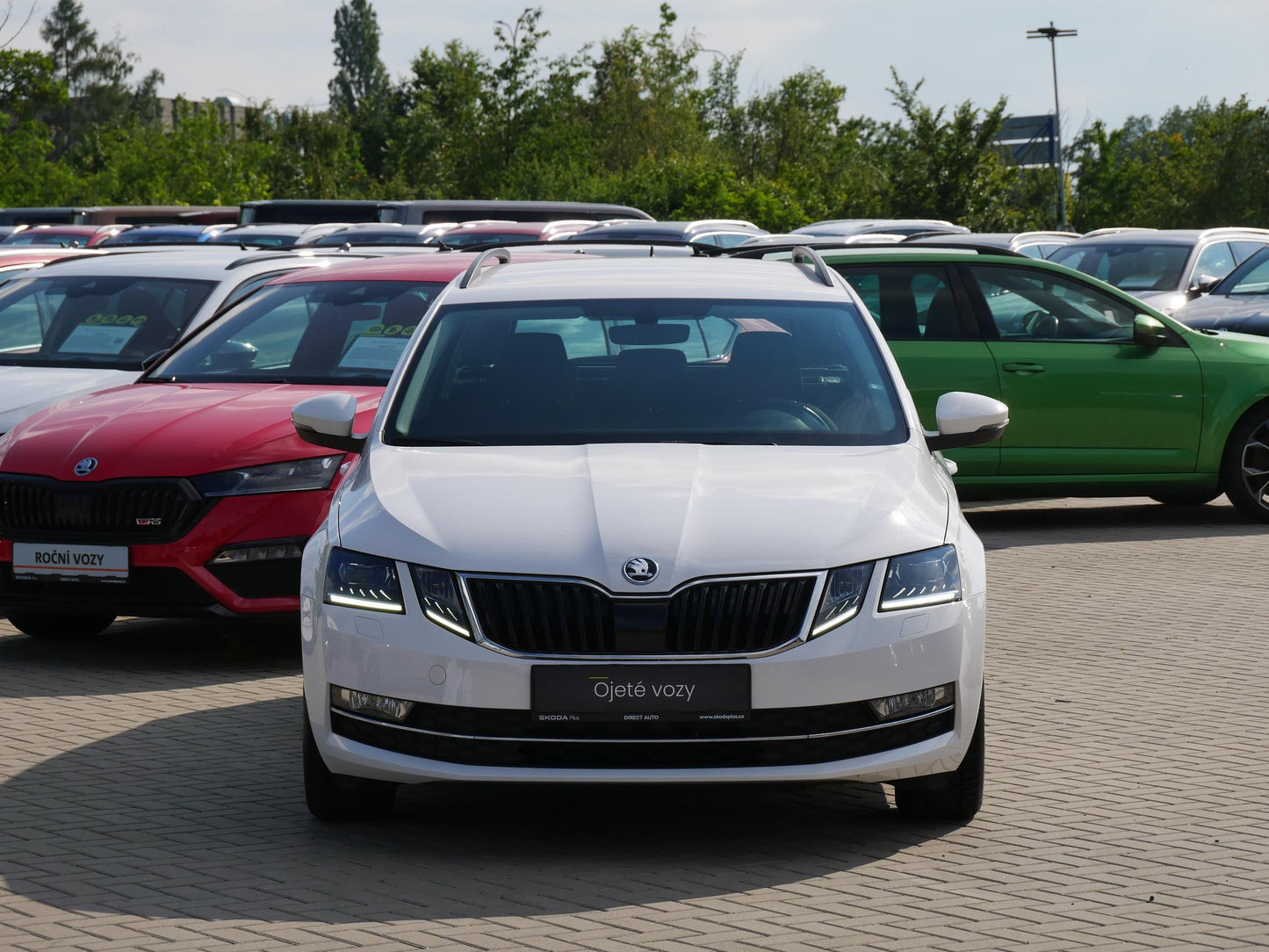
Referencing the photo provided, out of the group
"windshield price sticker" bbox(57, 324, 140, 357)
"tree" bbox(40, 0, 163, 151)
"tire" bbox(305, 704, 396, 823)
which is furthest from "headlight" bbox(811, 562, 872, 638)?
"tree" bbox(40, 0, 163, 151)

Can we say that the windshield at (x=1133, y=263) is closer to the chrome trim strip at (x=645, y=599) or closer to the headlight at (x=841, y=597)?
the headlight at (x=841, y=597)

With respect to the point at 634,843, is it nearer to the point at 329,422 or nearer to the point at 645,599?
the point at 645,599

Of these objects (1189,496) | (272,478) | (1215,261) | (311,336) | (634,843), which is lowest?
(1189,496)

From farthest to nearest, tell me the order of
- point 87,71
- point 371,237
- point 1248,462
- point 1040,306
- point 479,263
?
point 87,71 → point 371,237 → point 1248,462 → point 1040,306 → point 479,263

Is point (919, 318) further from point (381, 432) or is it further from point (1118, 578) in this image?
point (381, 432)

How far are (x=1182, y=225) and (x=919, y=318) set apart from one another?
134 feet

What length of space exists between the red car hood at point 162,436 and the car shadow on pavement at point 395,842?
5.43ft

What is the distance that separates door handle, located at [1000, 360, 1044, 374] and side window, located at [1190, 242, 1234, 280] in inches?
338

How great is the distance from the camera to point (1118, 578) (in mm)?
9727

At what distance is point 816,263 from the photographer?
687 cm

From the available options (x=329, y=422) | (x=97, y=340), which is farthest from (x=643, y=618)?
(x=97, y=340)

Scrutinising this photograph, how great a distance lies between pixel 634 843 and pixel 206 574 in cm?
291

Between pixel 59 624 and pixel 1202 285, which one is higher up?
pixel 1202 285

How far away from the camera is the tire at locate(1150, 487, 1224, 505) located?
11.7 metres
